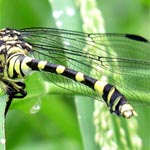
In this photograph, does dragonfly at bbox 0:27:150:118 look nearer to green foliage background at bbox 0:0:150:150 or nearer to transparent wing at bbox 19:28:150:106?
transparent wing at bbox 19:28:150:106

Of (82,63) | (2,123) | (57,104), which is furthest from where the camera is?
(57,104)

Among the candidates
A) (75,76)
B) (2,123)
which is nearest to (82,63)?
(75,76)

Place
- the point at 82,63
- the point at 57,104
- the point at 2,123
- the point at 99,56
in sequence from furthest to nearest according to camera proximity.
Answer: the point at 57,104 → the point at 82,63 → the point at 99,56 → the point at 2,123

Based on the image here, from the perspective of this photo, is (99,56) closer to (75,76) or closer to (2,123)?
(75,76)

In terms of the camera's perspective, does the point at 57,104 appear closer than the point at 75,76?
No

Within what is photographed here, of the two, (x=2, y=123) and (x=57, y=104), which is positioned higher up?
(x=57, y=104)

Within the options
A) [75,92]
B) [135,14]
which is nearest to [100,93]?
[75,92]

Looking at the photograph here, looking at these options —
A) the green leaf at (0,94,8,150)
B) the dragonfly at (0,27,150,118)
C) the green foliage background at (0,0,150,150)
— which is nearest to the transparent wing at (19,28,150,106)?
the dragonfly at (0,27,150,118)
